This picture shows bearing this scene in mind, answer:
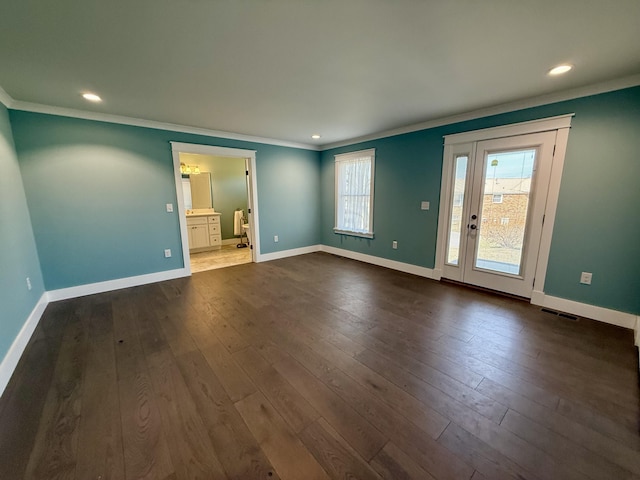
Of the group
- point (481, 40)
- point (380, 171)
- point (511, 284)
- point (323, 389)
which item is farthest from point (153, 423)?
point (380, 171)

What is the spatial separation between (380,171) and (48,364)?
16.1 feet

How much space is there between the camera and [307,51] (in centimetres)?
194

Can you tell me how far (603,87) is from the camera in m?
2.51

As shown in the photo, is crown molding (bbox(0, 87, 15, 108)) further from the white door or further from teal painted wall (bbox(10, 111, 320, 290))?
the white door

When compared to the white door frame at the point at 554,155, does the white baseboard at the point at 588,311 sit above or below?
below

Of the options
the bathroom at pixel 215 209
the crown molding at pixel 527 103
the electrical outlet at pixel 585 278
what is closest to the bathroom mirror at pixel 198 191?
the bathroom at pixel 215 209

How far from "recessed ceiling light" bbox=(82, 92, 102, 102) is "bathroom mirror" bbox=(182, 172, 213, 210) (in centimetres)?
351

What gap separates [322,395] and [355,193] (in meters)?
4.18

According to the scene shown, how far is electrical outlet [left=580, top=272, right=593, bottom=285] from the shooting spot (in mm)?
2750

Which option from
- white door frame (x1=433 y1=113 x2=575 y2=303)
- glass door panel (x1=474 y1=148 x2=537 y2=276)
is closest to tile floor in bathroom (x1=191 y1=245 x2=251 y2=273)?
white door frame (x1=433 y1=113 x2=575 y2=303)

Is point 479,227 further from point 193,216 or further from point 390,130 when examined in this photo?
point 193,216

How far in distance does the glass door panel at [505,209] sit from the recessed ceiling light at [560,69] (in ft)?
3.03

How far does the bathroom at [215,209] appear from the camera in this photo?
582cm

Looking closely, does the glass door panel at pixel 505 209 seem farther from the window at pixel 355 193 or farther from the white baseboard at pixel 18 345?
the white baseboard at pixel 18 345
